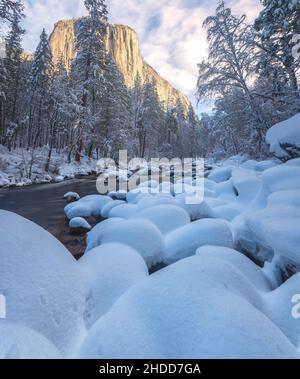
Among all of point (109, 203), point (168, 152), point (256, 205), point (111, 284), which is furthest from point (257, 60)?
point (168, 152)

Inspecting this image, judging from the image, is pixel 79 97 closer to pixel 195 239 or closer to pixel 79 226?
pixel 79 226

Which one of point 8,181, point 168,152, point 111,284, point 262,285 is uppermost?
point 168,152

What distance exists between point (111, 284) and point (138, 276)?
0.94 feet

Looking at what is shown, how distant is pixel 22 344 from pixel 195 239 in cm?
232

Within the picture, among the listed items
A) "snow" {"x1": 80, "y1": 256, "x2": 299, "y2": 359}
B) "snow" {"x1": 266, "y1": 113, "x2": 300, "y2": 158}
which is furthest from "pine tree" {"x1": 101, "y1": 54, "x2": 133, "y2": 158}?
"snow" {"x1": 80, "y1": 256, "x2": 299, "y2": 359}

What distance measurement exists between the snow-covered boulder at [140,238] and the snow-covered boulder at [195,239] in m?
0.15

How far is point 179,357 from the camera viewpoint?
1228mm

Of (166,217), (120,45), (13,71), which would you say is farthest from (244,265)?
(120,45)

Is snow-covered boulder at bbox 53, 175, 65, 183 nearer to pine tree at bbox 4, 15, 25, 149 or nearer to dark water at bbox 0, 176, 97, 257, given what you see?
dark water at bbox 0, 176, 97, 257

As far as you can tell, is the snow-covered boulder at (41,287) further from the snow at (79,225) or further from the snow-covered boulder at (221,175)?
the snow-covered boulder at (221,175)

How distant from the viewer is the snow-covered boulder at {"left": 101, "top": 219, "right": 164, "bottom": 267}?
3016 millimetres

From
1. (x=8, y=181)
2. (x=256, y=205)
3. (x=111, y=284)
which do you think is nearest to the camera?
(x=111, y=284)

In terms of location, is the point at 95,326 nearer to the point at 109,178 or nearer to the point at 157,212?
the point at 157,212

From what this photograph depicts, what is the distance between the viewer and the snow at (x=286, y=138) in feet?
19.8
